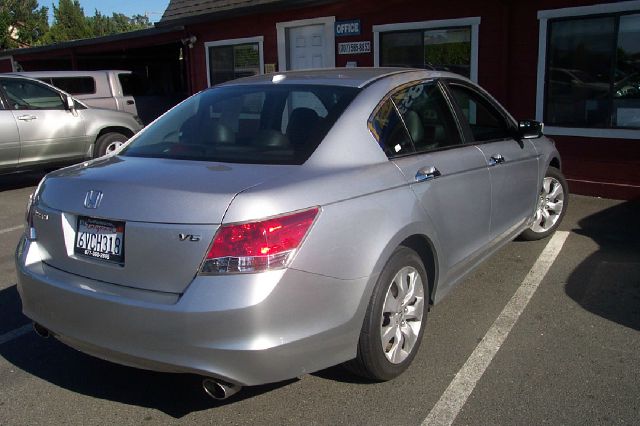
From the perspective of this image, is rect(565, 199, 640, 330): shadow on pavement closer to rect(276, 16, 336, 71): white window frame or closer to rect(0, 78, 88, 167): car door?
rect(276, 16, 336, 71): white window frame

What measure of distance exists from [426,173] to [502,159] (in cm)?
120

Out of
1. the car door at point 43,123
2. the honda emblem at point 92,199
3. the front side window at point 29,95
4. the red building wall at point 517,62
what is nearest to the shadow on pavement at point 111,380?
the honda emblem at point 92,199

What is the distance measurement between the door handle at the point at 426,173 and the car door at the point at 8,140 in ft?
23.4

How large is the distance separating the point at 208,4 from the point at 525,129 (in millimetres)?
10129

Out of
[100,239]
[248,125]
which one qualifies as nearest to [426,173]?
[248,125]

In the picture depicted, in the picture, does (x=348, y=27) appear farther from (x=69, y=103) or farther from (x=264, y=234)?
(x=264, y=234)

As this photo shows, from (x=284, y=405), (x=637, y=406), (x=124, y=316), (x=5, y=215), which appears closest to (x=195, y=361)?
(x=124, y=316)

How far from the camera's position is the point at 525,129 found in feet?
16.3

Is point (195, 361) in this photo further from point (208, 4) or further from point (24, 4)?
point (24, 4)

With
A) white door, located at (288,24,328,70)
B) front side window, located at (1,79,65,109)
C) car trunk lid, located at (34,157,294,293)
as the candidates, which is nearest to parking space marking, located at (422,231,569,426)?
car trunk lid, located at (34,157,294,293)

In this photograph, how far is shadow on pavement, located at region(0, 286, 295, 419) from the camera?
10.6 feet

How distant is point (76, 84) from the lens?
11516mm

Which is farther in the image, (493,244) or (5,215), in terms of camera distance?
(5,215)

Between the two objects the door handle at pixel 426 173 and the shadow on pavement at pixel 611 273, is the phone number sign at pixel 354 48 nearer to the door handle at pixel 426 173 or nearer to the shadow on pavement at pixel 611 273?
the shadow on pavement at pixel 611 273
